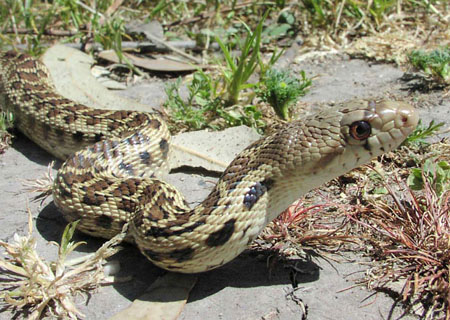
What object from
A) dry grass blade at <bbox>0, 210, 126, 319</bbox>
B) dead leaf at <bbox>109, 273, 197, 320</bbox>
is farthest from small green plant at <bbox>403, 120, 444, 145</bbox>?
dry grass blade at <bbox>0, 210, 126, 319</bbox>

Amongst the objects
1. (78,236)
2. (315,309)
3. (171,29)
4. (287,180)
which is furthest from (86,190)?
(171,29)

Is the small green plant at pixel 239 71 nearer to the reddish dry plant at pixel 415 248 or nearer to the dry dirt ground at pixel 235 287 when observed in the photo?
the dry dirt ground at pixel 235 287

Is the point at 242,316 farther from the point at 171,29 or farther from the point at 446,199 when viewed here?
the point at 171,29

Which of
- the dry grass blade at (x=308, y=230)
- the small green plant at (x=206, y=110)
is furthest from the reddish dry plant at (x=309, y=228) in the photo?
the small green plant at (x=206, y=110)

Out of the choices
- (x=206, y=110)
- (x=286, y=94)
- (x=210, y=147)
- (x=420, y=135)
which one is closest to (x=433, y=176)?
(x=420, y=135)

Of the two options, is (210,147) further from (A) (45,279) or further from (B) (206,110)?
(A) (45,279)

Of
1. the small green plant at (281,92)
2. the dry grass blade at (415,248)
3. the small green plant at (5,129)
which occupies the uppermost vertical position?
the small green plant at (281,92)

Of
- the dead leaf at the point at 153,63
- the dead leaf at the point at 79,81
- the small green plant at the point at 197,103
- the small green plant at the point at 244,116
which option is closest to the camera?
the small green plant at the point at 244,116
